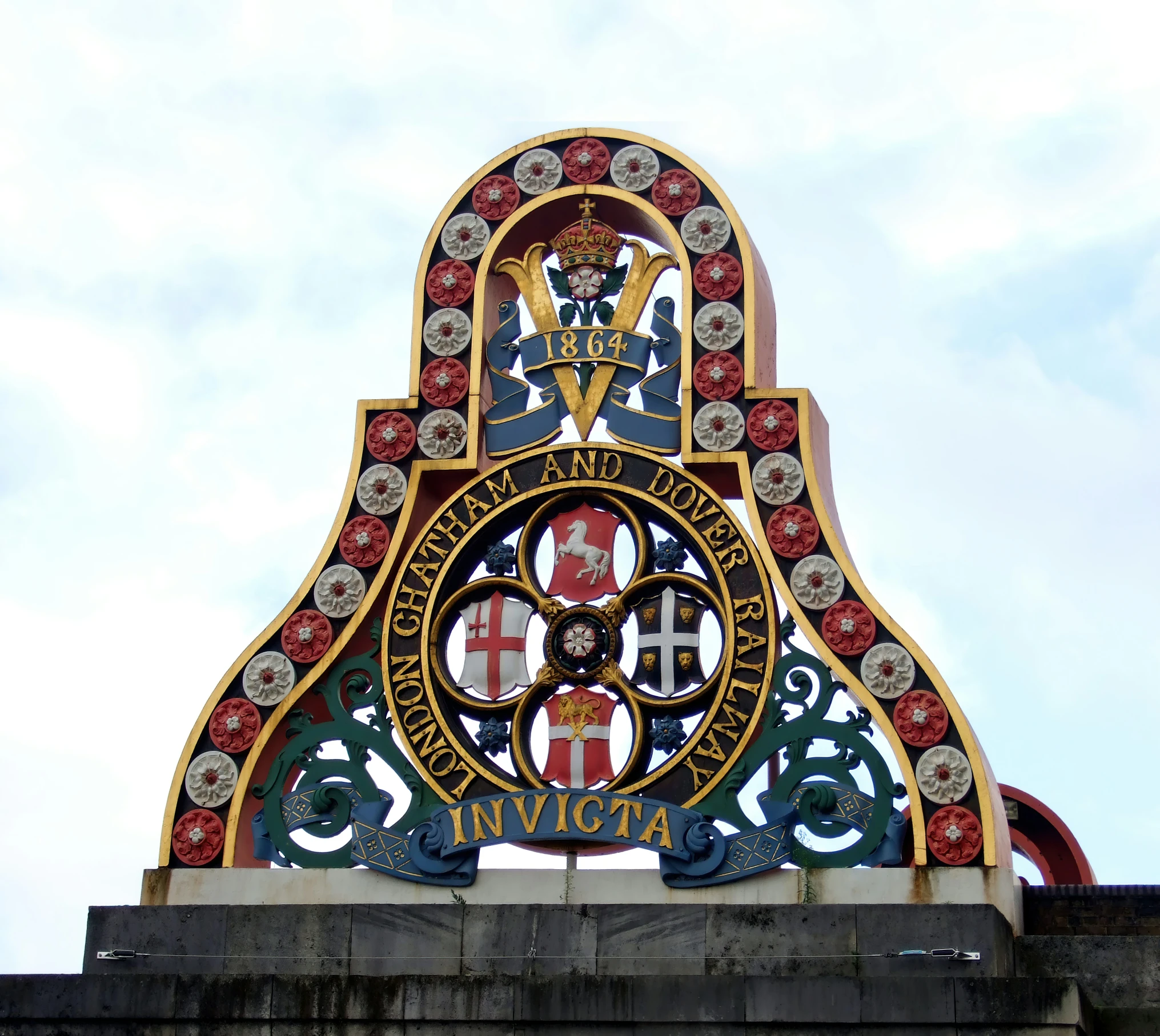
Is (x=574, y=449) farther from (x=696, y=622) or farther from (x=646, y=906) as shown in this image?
(x=646, y=906)

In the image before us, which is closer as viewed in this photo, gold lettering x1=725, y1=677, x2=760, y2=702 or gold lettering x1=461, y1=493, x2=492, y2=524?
gold lettering x1=725, y1=677, x2=760, y2=702

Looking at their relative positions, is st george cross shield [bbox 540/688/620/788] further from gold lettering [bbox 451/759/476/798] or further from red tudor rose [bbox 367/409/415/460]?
red tudor rose [bbox 367/409/415/460]

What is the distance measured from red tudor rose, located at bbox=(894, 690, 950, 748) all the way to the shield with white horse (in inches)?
138

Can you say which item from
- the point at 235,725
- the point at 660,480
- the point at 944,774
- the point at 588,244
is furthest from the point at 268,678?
the point at 944,774

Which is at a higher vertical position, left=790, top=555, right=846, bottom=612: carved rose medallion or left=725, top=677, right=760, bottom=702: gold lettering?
left=790, top=555, right=846, bottom=612: carved rose medallion

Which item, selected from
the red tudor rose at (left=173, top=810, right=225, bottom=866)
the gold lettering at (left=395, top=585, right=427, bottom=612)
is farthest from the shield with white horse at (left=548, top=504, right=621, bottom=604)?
the red tudor rose at (left=173, top=810, right=225, bottom=866)

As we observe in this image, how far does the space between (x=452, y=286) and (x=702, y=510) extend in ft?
14.1

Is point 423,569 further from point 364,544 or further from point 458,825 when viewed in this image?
point 458,825

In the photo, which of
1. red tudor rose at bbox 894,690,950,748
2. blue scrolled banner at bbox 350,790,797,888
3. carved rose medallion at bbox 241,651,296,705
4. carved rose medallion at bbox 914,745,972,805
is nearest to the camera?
carved rose medallion at bbox 914,745,972,805

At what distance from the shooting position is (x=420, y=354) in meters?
29.4

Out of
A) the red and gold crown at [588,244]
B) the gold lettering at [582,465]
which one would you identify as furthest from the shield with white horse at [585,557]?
the red and gold crown at [588,244]

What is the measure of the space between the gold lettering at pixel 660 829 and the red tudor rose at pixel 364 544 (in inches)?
176

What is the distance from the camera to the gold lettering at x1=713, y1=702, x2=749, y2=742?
26609mm

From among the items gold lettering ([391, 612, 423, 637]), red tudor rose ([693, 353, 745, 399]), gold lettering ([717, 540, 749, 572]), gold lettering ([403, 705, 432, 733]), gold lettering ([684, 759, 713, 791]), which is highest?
red tudor rose ([693, 353, 745, 399])
